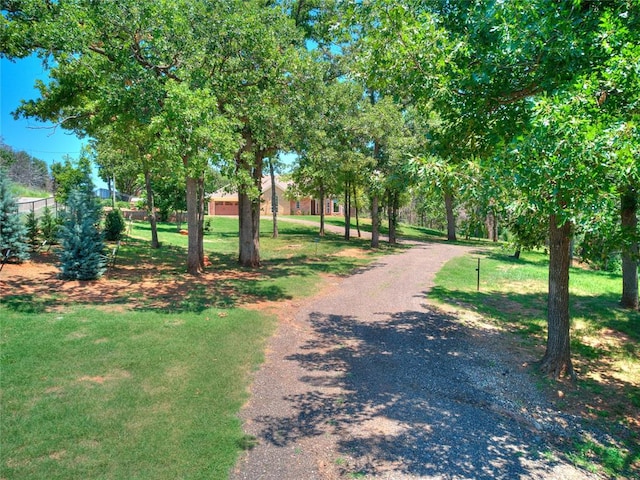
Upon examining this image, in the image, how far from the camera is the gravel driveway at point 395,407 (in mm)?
4230

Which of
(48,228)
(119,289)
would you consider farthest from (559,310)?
(48,228)

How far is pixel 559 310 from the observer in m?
7.03

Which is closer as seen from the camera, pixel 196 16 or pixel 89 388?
pixel 89 388

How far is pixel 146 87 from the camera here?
1002 centimetres

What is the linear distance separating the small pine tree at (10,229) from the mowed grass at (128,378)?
2.24 metres

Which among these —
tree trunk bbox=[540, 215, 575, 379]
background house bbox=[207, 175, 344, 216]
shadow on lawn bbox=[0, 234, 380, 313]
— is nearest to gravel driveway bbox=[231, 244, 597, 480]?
tree trunk bbox=[540, 215, 575, 379]

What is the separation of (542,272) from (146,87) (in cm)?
1805

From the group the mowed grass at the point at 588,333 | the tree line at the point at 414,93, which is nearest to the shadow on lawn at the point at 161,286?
the tree line at the point at 414,93

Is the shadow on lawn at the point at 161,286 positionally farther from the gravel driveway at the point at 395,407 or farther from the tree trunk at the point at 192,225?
the gravel driveway at the point at 395,407

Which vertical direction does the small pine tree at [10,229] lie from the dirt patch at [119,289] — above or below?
above

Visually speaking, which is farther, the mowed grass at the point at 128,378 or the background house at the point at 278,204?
the background house at the point at 278,204

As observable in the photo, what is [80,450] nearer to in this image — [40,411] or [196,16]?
[40,411]

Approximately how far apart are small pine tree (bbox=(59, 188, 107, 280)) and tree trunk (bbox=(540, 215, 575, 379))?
11353 millimetres

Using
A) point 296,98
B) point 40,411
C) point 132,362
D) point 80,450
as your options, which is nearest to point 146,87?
point 296,98
